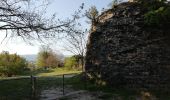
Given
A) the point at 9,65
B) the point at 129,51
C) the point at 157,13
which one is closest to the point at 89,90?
the point at 129,51

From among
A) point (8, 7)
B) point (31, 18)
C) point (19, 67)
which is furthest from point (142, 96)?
point (19, 67)

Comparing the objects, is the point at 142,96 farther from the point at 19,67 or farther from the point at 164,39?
the point at 19,67

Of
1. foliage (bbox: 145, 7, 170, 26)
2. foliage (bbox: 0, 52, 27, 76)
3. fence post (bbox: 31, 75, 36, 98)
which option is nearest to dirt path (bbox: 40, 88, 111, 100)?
fence post (bbox: 31, 75, 36, 98)

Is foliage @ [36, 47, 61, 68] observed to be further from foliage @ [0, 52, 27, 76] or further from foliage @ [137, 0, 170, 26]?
foliage @ [137, 0, 170, 26]

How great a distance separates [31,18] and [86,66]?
6.09m

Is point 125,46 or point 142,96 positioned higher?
point 125,46

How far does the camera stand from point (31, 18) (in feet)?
41.1

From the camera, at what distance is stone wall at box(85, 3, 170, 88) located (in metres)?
14.6

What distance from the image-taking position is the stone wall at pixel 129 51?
Answer: 1462cm

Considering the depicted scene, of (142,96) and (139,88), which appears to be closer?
(142,96)

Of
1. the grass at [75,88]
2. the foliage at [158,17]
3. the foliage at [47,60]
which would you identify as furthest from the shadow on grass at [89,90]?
the foliage at [47,60]

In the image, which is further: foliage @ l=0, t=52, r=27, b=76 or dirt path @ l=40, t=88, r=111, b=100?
foliage @ l=0, t=52, r=27, b=76

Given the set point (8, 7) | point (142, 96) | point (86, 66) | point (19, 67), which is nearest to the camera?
point (8, 7)

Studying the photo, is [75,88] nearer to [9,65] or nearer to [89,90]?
[89,90]
